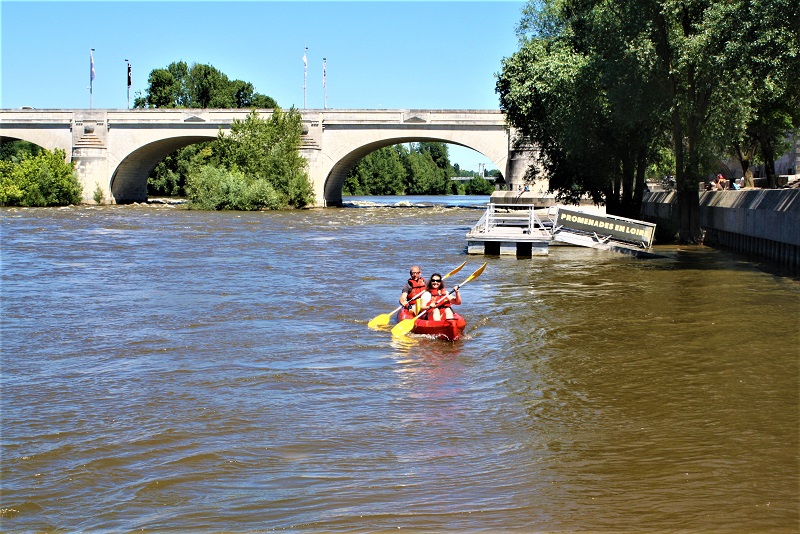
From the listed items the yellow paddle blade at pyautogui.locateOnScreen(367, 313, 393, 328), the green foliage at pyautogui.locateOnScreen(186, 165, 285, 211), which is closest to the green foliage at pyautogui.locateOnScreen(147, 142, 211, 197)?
the green foliage at pyautogui.locateOnScreen(186, 165, 285, 211)

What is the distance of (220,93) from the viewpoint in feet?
363

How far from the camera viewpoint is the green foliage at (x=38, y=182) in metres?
65.2

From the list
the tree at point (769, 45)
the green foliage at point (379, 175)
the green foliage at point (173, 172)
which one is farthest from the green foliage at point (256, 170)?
the green foliage at point (379, 175)

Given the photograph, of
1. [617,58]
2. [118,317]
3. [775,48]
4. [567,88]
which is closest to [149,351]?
[118,317]

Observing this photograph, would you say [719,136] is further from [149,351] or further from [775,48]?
[149,351]

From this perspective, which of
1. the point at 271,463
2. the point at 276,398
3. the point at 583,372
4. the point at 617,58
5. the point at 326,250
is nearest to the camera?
the point at 271,463

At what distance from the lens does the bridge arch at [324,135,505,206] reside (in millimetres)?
68688

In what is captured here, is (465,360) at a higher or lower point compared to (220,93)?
lower

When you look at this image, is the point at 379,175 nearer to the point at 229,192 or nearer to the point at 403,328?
the point at 229,192

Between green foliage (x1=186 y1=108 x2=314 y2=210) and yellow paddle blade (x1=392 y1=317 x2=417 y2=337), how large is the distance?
47.9 m

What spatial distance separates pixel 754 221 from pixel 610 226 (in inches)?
178

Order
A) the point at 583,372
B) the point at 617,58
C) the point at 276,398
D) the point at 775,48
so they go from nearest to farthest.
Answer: the point at 276,398
the point at 583,372
the point at 775,48
the point at 617,58

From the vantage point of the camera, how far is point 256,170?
65.9 meters

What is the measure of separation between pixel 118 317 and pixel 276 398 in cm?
714
